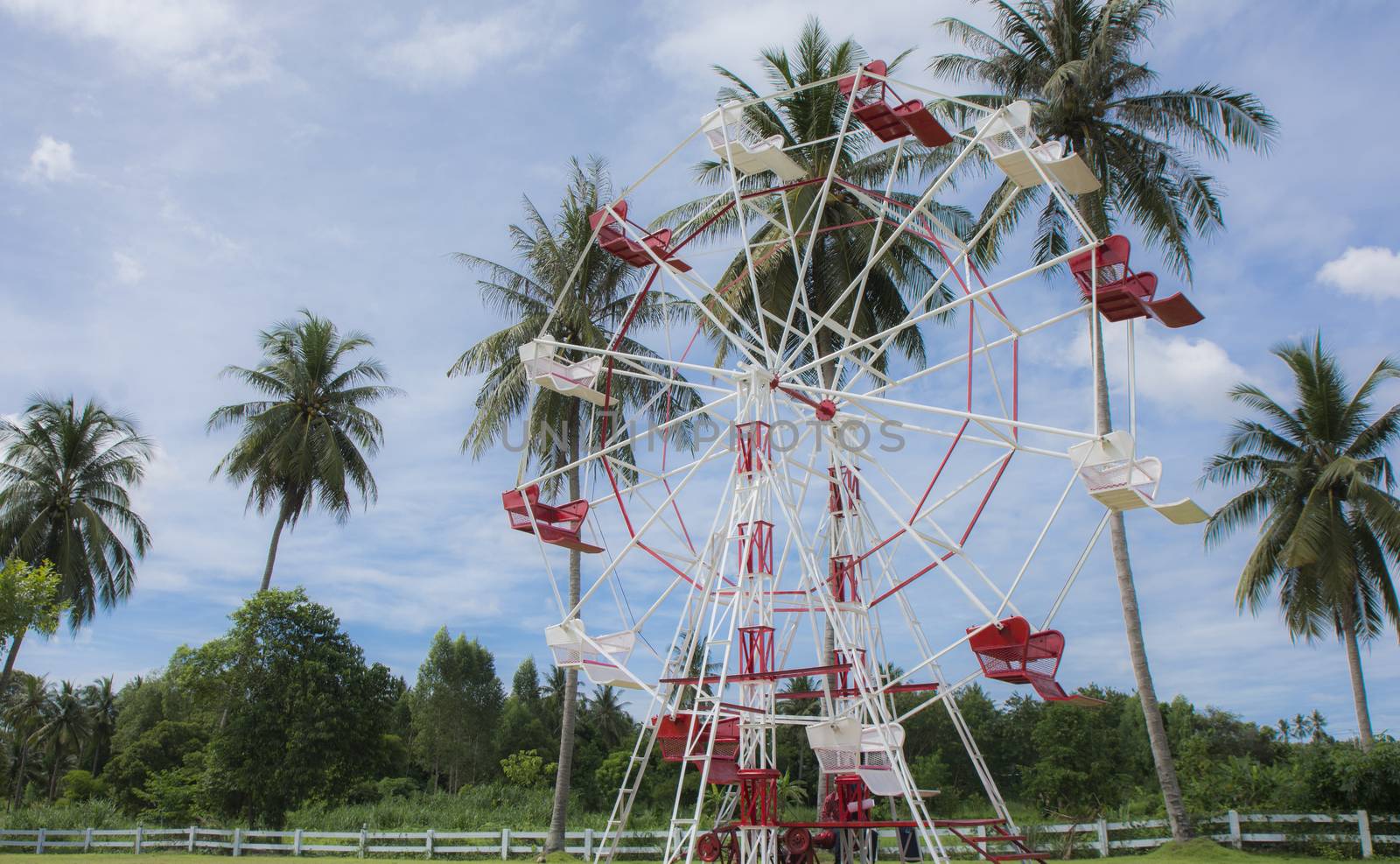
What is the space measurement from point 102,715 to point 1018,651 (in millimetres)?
64546

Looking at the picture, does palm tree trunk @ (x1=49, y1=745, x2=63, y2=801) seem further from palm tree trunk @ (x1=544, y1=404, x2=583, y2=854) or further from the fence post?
the fence post

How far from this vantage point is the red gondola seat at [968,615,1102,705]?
439 inches

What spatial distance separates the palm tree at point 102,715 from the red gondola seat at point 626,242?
58.8 metres

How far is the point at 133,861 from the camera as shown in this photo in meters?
20.0

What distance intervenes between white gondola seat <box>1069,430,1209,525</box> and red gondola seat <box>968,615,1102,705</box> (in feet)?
5.52

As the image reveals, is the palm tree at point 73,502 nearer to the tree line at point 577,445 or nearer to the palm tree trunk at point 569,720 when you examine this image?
the tree line at point 577,445

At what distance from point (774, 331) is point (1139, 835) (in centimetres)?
1188

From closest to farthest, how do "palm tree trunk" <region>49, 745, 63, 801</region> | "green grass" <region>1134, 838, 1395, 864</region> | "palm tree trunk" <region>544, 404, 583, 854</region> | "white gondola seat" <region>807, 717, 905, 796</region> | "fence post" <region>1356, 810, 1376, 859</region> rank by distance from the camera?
"white gondola seat" <region>807, 717, 905, 796</region>, "green grass" <region>1134, 838, 1395, 864</region>, "fence post" <region>1356, 810, 1376, 859</region>, "palm tree trunk" <region>544, 404, 583, 854</region>, "palm tree trunk" <region>49, 745, 63, 801</region>

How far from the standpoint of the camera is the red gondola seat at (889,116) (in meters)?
14.1

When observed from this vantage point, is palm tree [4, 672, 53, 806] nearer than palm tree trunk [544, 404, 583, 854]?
No

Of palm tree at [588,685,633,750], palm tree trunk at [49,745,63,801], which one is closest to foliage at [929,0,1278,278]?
palm tree at [588,685,633,750]

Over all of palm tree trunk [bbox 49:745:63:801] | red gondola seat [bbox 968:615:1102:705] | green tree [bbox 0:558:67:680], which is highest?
green tree [bbox 0:558:67:680]

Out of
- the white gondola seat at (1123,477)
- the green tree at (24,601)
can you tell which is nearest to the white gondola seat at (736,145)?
the white gondola seat at (1123,477)

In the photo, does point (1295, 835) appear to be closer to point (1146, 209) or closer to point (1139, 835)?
point (1139, 835)
